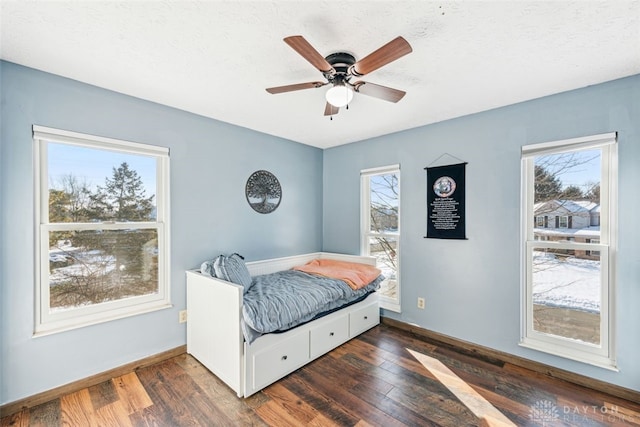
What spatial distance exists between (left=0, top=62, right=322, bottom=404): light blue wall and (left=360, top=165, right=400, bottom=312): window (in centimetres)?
96

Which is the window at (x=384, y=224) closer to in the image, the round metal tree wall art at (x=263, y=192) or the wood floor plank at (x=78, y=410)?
the round metal tree wall art at (x=263, y=192)

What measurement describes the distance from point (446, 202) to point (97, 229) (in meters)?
3.32

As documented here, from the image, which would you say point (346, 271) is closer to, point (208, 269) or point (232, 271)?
point (232, 271)

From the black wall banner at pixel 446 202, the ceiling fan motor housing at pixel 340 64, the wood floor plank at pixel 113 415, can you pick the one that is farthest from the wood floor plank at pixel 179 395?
the black wall banner at pixel 446 202

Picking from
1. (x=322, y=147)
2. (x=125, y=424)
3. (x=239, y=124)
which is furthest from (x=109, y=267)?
(x=322, y=147)

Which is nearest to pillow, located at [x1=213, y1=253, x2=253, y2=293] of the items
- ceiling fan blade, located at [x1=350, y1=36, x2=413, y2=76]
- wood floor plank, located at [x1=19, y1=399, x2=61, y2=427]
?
wood floor plank, located at [x1=19, y1=399, x2=61, y2=427]

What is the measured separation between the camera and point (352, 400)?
2014 mm

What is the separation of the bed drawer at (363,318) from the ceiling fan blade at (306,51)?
2414 millimetres

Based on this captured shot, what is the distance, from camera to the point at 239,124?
3146mm

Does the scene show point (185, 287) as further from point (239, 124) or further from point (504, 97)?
point (504, 97)

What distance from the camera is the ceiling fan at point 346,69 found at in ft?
4.68

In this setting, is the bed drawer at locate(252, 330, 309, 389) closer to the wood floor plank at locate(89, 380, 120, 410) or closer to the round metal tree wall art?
the wood floor plank at locate(89, 380, 120, 410)

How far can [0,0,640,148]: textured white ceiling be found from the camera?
4.62 feet

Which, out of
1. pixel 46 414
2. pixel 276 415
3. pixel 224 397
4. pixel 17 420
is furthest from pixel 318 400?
pixel 17 420
